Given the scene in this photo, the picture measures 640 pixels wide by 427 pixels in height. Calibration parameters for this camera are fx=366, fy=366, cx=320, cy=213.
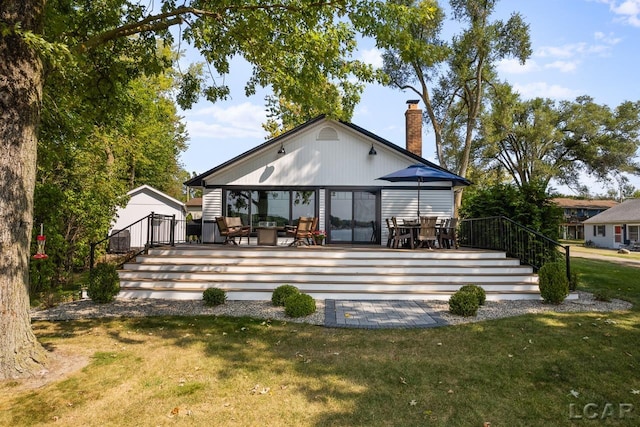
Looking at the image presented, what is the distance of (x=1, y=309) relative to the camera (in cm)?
425

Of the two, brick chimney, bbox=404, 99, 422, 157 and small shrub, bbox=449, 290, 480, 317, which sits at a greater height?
brick chimney, bbox=404, 99, 422, 157

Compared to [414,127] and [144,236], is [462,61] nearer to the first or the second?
[414,127]

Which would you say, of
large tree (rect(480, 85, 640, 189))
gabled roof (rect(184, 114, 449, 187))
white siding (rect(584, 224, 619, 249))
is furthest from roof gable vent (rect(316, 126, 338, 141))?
white siding (rect(584, 224, 619, 249))

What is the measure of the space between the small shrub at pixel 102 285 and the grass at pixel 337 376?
1569 millimetres

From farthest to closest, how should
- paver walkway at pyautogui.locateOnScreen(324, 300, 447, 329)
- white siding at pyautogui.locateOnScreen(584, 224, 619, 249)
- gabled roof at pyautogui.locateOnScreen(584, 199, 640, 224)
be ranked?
white siding at pyautogui.locateOnScreen(584, 224, 619, 249) → gabled roof at pyautogui.locateOnScreen(584, 199, 640, 224) → paver walkway at pyautogui.locateOnScreen(324, 300, 447, 329)

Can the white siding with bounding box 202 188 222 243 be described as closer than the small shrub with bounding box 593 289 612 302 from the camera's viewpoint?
No

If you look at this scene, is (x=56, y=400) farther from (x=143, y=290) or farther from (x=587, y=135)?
(x=587, y=135)

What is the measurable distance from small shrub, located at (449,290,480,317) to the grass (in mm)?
418

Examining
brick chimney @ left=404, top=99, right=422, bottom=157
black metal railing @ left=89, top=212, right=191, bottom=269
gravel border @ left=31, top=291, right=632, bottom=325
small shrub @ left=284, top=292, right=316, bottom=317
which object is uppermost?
brick chimney @ left=404, top=99, right=422, bottom=157

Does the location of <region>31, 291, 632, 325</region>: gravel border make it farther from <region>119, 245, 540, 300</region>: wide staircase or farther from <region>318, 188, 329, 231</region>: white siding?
<region>318, 188, 329, 231</region>: white siding

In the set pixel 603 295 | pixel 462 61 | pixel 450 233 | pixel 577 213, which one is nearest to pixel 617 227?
pixel 577 213

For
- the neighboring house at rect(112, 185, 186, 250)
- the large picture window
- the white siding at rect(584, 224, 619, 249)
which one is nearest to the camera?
the large picture window

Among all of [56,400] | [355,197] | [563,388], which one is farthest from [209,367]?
[355,197]

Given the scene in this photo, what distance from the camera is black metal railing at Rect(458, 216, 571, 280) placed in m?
9.48
